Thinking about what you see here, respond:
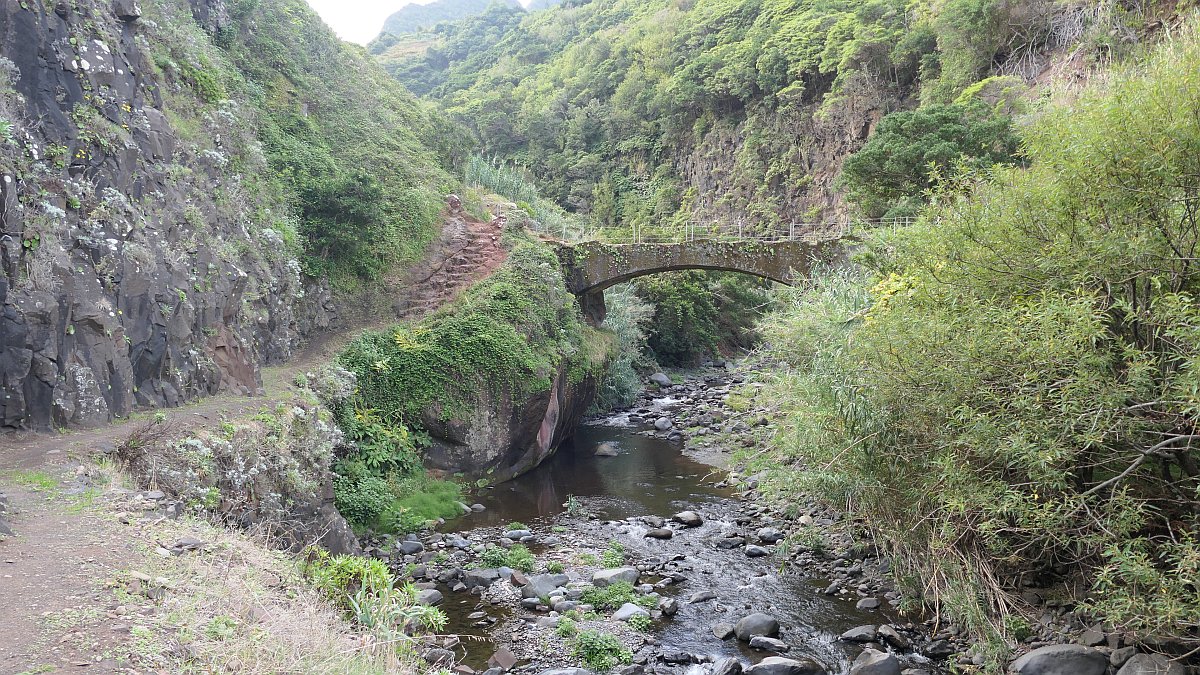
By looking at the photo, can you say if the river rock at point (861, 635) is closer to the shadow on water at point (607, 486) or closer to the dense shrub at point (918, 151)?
the shadow on water at point (607, 486)

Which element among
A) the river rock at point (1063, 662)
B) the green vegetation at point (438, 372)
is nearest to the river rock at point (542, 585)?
the green vegetation at point (438, 372)

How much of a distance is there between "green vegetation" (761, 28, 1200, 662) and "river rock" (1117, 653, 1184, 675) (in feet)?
0.86

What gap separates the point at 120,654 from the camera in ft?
15.1

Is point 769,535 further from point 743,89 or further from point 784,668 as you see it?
point 743,89

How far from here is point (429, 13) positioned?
131 metres

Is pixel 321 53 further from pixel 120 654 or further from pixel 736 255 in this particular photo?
pixel 120 654

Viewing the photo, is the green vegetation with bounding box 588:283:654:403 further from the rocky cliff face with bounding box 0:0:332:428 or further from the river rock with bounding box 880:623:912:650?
the river rock with bounding box 880:623:912:650

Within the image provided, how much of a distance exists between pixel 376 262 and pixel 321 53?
1065 cm

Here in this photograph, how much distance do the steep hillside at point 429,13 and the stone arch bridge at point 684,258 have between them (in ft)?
371

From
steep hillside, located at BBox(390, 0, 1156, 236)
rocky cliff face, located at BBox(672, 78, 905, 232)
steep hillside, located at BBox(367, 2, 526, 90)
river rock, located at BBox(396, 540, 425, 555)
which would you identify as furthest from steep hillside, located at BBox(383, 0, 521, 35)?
river rock, located at BBox(396, 540, 425, 555)

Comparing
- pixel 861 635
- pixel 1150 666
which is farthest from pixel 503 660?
pixel 1150 666

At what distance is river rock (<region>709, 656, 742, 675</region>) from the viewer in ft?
28.7

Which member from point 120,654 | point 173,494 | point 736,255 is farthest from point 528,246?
point 120,654

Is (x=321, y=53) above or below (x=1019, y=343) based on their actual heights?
above
